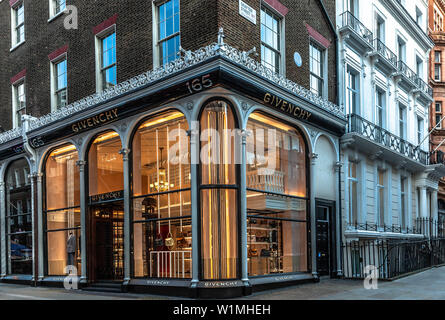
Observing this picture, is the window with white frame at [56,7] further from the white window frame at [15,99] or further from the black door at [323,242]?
the black door at [323,242]

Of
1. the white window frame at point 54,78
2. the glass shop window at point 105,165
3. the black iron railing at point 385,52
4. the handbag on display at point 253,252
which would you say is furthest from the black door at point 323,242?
the white window frame at point 54,78

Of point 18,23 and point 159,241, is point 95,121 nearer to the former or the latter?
point 159,241

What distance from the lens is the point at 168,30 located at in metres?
14.8

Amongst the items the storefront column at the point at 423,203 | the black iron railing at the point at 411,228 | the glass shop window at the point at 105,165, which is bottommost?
the black iron railing at the point at 411,228

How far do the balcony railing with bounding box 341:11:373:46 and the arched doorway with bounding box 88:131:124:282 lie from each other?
10130 millimetres

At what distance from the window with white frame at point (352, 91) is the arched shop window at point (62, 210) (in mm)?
10733

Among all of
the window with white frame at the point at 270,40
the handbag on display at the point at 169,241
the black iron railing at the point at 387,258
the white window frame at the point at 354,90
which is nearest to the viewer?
the handbag on display at the point at 169,241

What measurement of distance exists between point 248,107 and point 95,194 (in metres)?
6.26

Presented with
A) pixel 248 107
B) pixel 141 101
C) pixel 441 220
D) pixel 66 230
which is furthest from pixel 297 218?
pixel 441 220

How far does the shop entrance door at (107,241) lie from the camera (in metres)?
15.9

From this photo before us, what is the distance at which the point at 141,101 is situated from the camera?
47.9 ft

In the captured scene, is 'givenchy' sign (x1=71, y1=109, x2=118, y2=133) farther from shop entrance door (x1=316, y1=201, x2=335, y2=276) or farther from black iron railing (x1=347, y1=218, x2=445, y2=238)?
black iron railing (x1=347, y1=218, x2=445, y2=238)

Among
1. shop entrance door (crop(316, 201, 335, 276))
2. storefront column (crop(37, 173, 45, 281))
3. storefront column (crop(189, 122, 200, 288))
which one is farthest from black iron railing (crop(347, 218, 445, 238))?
storefront column (crop(37, 173, 45, 281))

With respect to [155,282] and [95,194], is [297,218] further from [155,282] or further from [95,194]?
[95,194]
